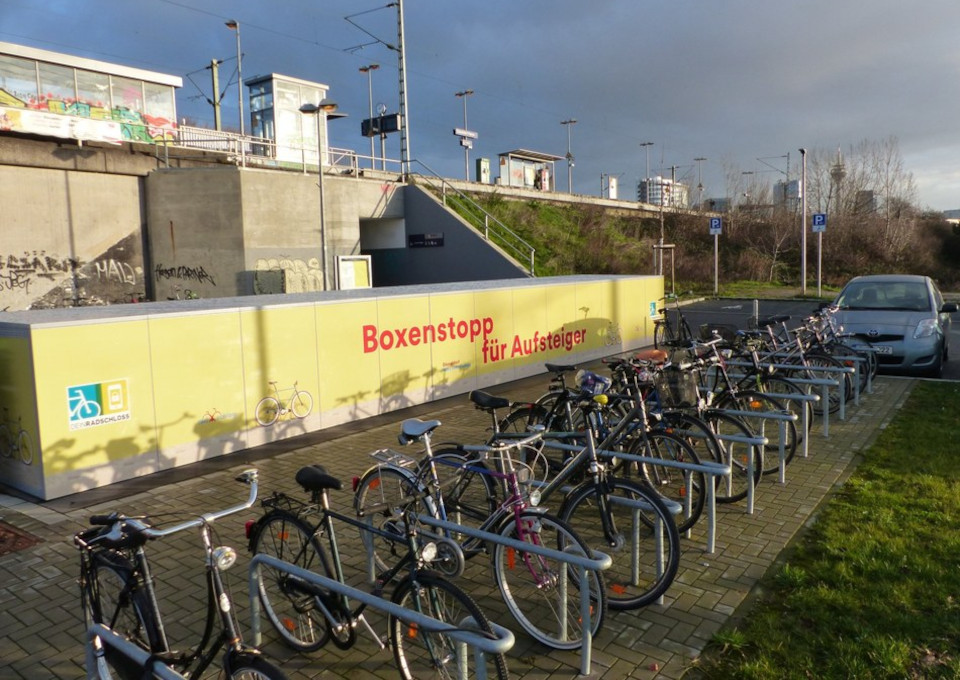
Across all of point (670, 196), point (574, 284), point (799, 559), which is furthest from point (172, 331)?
point (670, 196)

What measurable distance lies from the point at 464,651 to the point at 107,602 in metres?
1.97

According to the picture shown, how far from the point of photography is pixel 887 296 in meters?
12.3

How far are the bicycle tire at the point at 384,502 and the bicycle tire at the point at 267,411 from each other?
349 centimetres

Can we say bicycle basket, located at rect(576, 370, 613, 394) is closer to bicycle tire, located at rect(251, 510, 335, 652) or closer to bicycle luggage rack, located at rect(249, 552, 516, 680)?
bicycle tire, located at rect(251, 510, 335, 652)

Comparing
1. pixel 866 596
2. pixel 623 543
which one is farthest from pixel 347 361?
pixel 866 596

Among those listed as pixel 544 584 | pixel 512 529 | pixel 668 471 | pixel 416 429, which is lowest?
pixel 544 584

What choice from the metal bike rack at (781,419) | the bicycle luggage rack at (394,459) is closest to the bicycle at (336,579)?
the bicycle luggage rack at (394,459)

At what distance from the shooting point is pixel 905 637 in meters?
3.85

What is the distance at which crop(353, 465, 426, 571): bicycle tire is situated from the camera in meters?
4.35

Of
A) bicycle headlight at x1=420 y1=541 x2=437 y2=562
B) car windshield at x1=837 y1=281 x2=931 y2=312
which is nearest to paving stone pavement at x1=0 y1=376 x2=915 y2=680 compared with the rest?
bicycle headlight at x1=420 y1=541 x2=437 y2=562

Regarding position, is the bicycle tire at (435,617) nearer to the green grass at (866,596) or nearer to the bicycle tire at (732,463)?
the green grass at (866,596)

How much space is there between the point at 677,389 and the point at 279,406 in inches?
180

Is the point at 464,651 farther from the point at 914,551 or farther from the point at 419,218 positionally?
the point at 419,218

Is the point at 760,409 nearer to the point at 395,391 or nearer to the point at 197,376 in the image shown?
the point at 395,391
